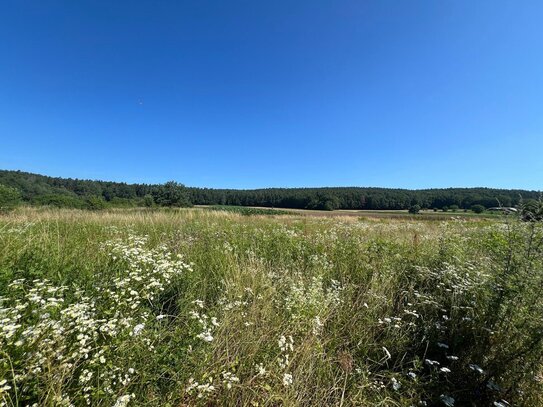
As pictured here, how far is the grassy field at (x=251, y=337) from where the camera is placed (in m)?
1.47

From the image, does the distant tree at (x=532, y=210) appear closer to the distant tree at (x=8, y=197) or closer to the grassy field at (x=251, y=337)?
the grassy field at (x=251, y=337)

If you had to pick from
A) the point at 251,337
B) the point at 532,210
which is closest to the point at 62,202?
the point at 251,337

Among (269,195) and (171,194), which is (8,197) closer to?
(171,194)

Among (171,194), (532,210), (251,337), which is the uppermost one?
(171,194)

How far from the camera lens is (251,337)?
2.36m

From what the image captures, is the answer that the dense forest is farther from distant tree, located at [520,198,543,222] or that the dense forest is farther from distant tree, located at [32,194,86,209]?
distant tree, located at [520,198,543,222]

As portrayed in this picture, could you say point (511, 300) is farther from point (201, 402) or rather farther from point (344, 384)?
point (201, 402)

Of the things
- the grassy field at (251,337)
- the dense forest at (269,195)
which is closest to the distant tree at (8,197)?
the grassy field at (251,337)

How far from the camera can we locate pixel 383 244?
556cm

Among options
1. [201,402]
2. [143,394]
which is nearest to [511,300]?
[201,402]

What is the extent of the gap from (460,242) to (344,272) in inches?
131

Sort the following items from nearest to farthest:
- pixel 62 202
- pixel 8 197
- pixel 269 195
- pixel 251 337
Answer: pixel 251 337 → pixel 8 197 → pixel 62 202 → pixel 269 195

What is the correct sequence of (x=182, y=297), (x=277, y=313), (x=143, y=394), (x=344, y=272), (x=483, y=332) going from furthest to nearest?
(x=344, y=272) → (x=182, y=297) → (x=277, y=313) → (x=483, y=332) → (x=143, y=394)

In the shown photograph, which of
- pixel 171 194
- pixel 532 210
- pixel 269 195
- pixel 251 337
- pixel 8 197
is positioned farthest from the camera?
pixel 269 195
